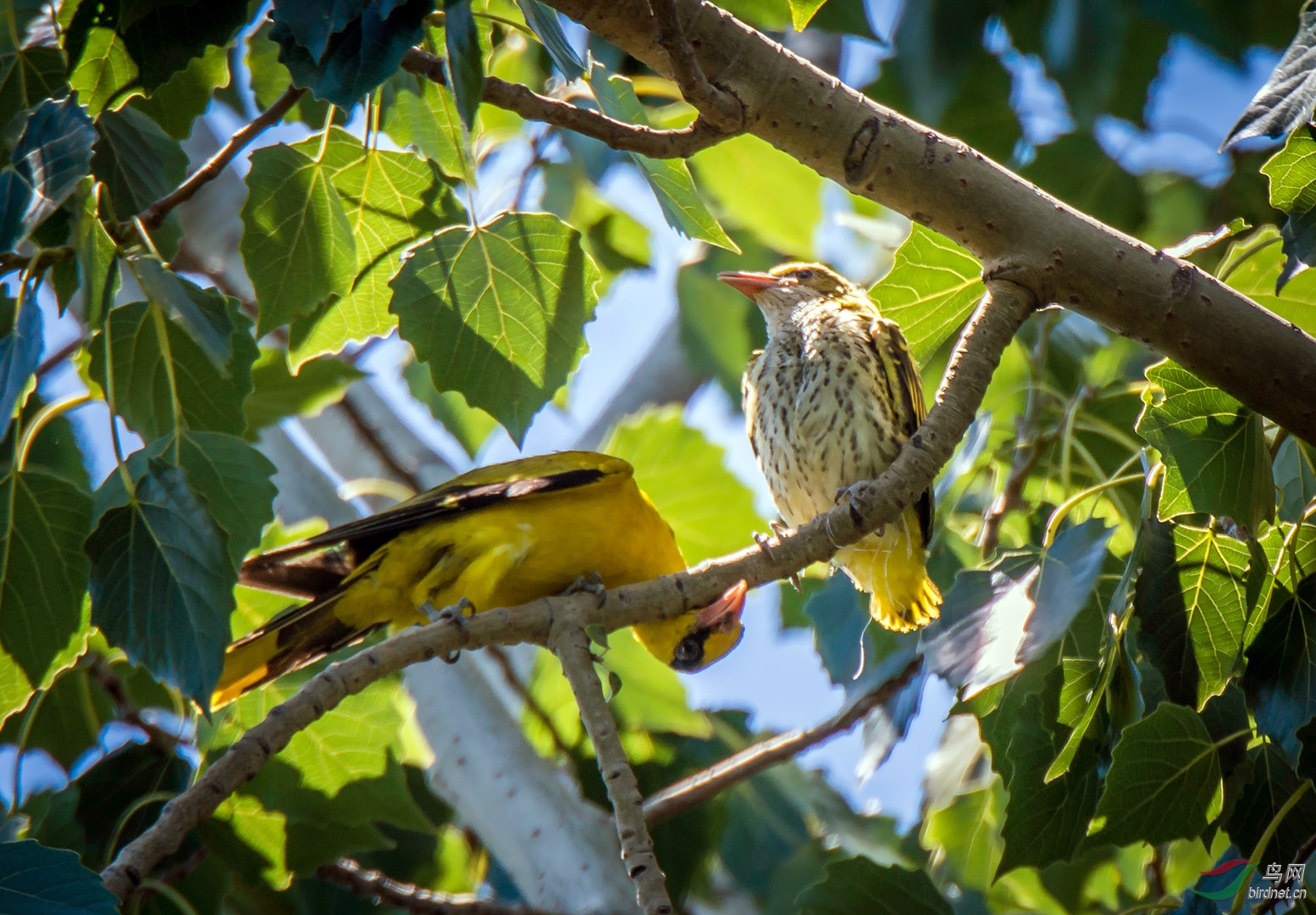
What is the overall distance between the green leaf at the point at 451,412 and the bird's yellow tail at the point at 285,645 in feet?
4.30

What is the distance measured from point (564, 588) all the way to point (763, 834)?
188 centimetres

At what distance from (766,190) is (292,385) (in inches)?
84.8

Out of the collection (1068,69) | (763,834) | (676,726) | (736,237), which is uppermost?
(736,237)

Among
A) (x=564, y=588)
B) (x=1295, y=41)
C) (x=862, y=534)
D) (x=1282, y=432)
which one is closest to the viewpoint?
(x=1295, y=41)

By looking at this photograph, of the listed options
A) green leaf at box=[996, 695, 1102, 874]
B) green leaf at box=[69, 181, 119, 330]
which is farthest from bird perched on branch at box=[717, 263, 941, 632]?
green leaf at box=[69, 181, 119, 330]

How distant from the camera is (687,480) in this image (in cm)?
429

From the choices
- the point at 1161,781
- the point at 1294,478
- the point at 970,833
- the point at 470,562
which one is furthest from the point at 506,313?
the point at 970,833

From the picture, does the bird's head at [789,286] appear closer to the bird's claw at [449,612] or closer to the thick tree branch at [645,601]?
the bird's claw at [449,612]

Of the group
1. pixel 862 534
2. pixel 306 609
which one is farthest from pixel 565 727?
pixel 862 534

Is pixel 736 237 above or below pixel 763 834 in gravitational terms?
above

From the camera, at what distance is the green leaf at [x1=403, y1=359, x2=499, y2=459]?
15.5ft

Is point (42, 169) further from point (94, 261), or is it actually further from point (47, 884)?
point (47, 884)

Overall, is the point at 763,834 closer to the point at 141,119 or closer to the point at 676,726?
the point at 676,726

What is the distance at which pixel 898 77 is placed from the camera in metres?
4.37
